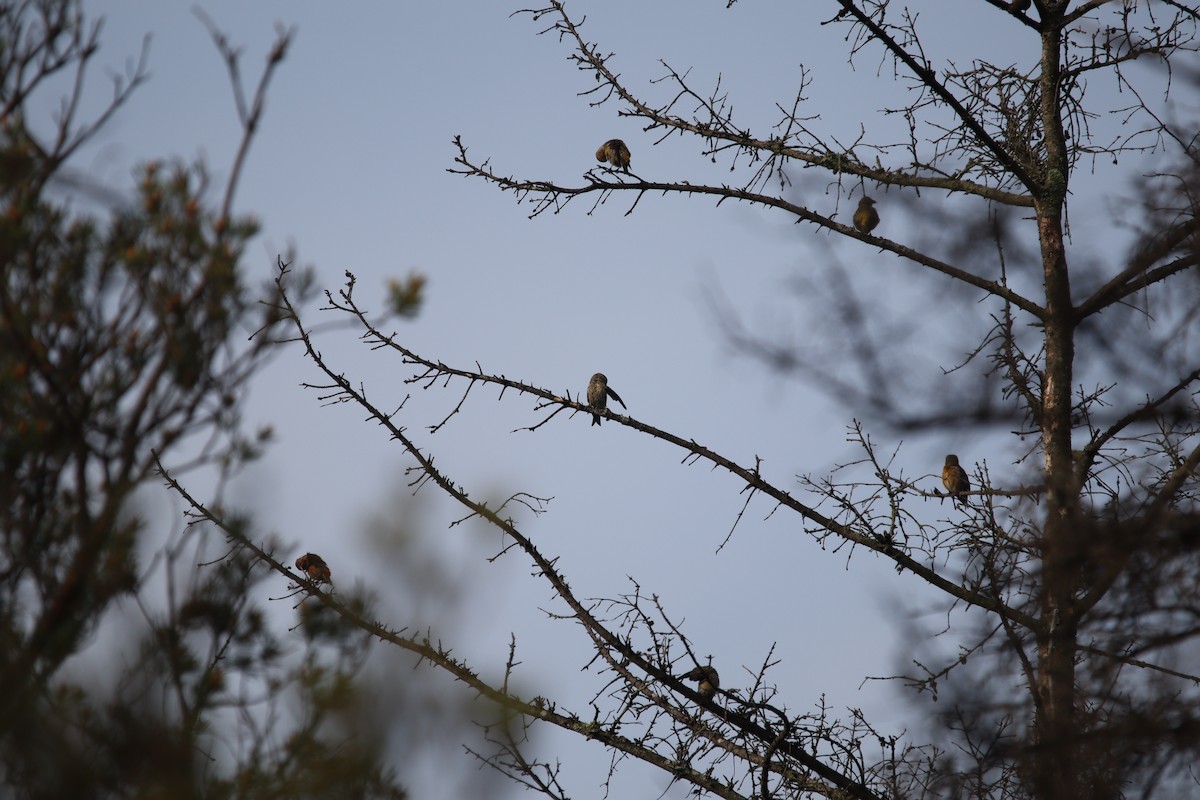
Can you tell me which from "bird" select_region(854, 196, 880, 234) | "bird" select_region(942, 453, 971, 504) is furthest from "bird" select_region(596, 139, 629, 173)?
"bird" select_region(942, 453, 971, 504)

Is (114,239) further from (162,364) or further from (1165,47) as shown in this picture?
(1165,47)

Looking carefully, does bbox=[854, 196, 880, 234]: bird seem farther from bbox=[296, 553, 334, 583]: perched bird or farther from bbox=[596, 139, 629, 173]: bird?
bbox=[296, 553, 334, 583]: perched bird

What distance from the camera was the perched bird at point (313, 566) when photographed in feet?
20.6

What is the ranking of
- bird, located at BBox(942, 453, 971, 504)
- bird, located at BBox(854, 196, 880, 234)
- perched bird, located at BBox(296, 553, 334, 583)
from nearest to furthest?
perched bird, located at BBox(296, 553, 334, 583), bird, located at BBox(942, 453, 971, 504), bird, located at BBox(854, 196, 880, 234)

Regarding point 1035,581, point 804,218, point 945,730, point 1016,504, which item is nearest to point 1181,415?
point 1035,581

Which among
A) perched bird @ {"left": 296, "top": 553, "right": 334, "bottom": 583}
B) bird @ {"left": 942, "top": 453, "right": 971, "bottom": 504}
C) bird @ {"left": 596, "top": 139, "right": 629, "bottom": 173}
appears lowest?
perched bird @ {"left": 296, "top": 553, "right": 334, "bottom": 583}

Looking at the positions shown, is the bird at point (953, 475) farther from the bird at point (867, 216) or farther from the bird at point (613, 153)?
the bird at point (613, 153)

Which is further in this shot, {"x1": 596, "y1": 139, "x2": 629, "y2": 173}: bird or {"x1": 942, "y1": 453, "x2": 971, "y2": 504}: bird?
{"x1": 596, "y1": 139, "x2": 629, "y2": 173}: bird

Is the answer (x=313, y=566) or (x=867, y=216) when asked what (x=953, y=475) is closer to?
(x=867, y=216)

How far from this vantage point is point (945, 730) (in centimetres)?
422

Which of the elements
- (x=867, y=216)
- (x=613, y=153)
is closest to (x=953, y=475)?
(x=867, y=216)

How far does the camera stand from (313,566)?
253 inches

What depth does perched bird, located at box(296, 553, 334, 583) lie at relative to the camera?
6.28 meters

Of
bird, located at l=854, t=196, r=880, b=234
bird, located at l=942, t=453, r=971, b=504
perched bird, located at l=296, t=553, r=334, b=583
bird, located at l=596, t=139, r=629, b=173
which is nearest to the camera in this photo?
perched bird, located at l=296, t=553, r=334, b=583
